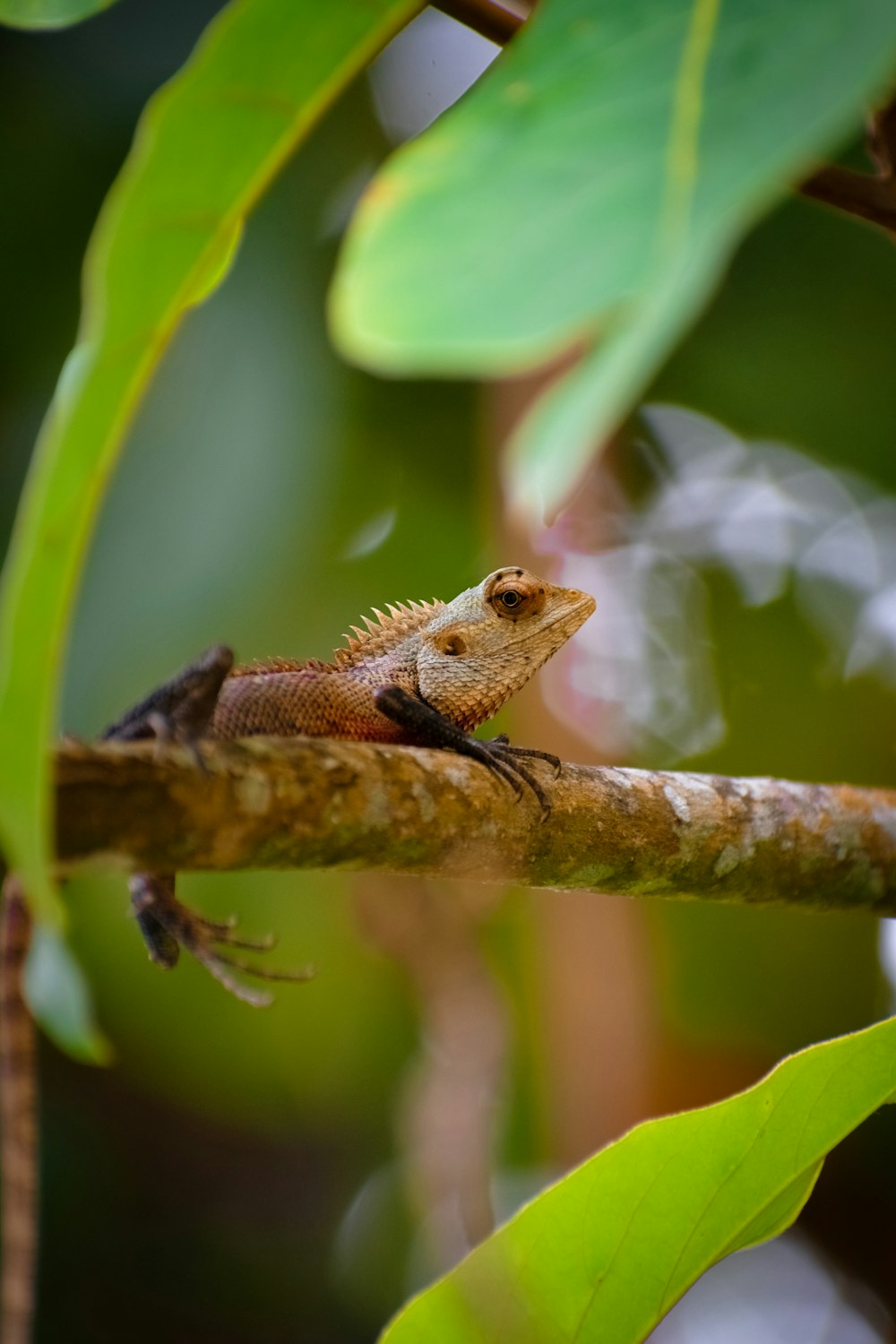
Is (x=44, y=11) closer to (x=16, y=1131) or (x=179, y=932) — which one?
(x=16, y=1131)

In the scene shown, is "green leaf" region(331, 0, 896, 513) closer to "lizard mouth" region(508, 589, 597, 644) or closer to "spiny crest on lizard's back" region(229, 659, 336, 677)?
"spiny crest on lizard's back" region(229, 659, 336, 677)

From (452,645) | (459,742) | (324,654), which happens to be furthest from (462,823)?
(324,654)

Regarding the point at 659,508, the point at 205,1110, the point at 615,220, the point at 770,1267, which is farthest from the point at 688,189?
the point at 770,1267

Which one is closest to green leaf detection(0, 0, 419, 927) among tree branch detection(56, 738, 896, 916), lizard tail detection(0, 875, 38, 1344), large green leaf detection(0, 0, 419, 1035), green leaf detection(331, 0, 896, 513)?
large green leaf detection(0, 0, 419, 1035)

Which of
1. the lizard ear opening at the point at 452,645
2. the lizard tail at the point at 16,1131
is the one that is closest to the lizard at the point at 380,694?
the lizard ear opening at the point at 452,645

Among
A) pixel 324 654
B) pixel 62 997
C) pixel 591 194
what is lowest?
pixel 324 654
